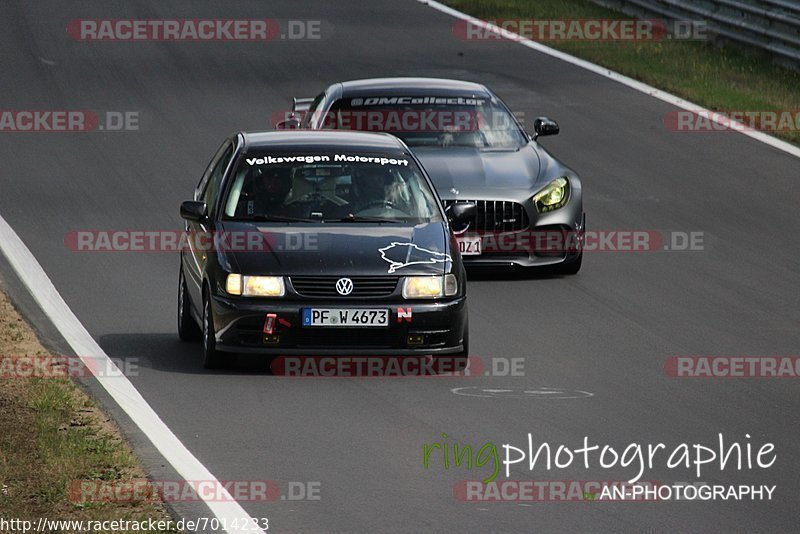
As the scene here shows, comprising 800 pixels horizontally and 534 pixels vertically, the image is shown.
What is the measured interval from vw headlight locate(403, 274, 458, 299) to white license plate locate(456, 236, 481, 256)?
3295mm

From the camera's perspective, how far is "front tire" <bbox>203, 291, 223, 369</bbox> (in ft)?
37.6

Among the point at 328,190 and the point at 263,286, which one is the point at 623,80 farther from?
the point at 263,286

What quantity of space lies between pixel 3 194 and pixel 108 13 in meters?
13.1

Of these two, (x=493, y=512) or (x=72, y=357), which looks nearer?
(x=493, y=512)

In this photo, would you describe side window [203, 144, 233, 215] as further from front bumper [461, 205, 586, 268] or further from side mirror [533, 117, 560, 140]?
side mirror [533, 117, 560, 140]

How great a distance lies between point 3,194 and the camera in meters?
18.7

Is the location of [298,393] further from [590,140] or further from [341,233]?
[590,140]

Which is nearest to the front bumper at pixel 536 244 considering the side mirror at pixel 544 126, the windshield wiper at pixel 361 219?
the side mirror at pixel 544 126

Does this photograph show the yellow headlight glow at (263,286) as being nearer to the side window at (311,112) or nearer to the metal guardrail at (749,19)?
the side window at (311,112)

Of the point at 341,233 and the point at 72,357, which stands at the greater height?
the point at 341,233

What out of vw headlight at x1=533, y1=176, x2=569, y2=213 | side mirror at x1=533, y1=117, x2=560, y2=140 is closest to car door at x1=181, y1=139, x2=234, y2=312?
vw headlight at x1=533, y1=176, x2=569, y2=213

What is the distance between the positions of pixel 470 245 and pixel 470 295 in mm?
652

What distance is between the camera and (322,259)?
11.4 meters

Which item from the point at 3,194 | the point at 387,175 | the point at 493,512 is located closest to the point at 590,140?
the point at 3,194
